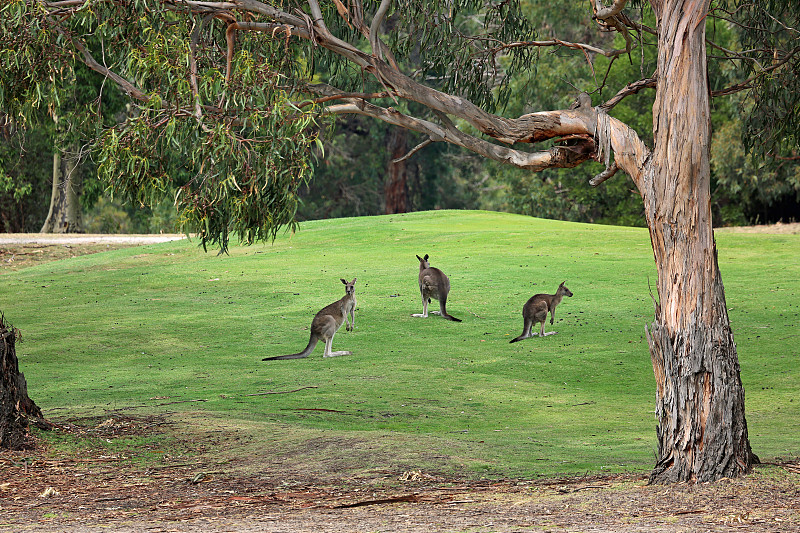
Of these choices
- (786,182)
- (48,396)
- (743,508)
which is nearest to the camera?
(743,508)

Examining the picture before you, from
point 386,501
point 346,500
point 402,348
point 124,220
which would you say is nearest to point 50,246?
point 402,348

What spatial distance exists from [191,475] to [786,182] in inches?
1082

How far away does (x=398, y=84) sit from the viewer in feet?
29.6

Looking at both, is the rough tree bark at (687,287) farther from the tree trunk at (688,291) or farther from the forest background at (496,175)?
the forest background at (496,175)

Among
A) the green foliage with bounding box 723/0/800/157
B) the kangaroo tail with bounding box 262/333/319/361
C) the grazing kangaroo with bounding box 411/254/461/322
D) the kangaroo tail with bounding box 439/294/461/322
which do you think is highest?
the green foliage with bounding box 723/0/800/157

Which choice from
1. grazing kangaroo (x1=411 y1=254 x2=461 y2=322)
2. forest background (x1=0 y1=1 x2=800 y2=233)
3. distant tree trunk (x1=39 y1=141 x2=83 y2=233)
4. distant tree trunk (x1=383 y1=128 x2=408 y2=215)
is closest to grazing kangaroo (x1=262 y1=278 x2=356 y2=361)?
grazing kangaroo (x1=411 y1=254 x2=461 y2=322)

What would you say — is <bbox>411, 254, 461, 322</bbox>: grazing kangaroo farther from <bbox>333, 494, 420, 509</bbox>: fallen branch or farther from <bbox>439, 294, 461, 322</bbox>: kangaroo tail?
<bbox>333, 494, 420, 509</bbox>: fallen branch

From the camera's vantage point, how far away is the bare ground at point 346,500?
5.91 m

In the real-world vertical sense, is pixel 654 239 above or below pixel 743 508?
above

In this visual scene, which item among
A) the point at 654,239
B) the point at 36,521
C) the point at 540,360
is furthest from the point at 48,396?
the point at 654,239

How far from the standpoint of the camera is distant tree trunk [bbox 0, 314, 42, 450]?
8.26 m

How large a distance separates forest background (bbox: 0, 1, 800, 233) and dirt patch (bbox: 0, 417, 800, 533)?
52.3 feet

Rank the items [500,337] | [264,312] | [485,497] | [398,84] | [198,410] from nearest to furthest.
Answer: [485,497] → [398,84] → [198,410] → [500,337] → [264,312]

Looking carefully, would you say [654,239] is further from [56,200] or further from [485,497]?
[56,200]
